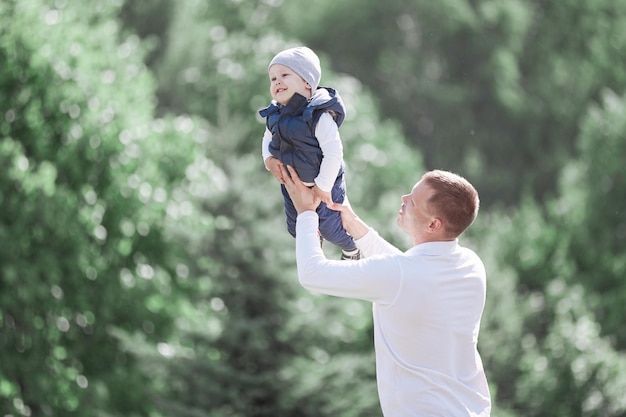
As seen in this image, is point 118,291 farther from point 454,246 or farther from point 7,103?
point 454,246

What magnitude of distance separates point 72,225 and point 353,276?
1249 centimetres

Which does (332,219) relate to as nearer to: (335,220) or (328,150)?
(335,220)

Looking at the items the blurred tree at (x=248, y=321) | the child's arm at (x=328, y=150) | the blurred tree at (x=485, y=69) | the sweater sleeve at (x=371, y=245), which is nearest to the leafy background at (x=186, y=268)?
the blurred tree at (x=248, y=321)

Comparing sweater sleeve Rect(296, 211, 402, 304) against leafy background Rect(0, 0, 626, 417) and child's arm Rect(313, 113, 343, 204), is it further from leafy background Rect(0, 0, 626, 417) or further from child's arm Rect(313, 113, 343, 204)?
leafy background Rect(0, 0, 626, 417)

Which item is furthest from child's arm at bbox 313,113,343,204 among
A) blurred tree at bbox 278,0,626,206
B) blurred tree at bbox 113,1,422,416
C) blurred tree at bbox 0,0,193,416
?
blurred tree at bbox 278,0,626,206

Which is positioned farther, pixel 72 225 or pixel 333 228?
pixel 72 225

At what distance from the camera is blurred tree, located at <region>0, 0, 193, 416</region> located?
1572 cm

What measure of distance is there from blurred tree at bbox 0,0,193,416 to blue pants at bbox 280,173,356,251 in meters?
11.5

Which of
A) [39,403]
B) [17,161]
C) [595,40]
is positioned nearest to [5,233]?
[17,161]

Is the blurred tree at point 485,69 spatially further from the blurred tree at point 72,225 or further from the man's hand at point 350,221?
the man's hand at point 350,221

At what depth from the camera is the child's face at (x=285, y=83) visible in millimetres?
4160

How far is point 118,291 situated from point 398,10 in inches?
766

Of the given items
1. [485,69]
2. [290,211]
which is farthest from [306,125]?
[485,69]

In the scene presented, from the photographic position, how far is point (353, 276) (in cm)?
384
